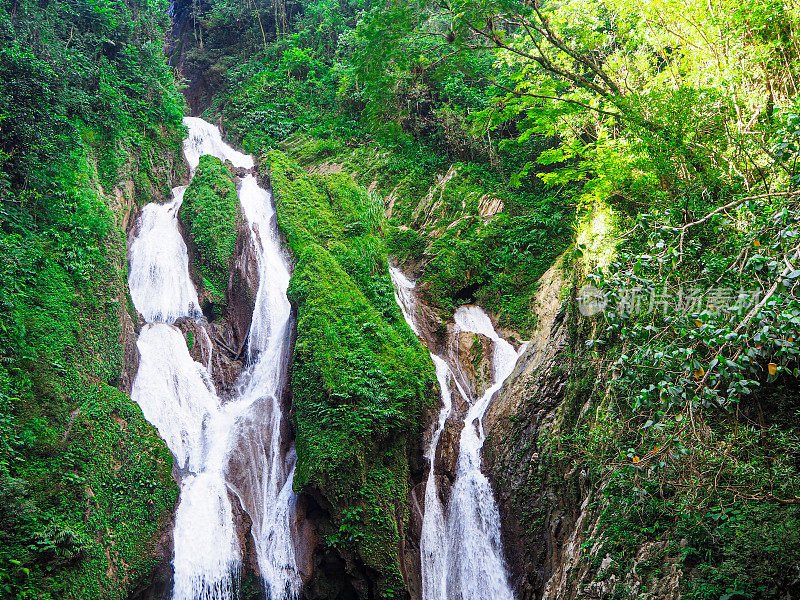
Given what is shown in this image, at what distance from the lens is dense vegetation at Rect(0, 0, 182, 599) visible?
8.92 m

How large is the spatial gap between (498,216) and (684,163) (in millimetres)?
11386

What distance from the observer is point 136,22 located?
22953 millimetres

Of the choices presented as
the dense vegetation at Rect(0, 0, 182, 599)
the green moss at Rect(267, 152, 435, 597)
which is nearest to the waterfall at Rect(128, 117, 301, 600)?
the dense vegetation at Rect(0, 0, 182, 599)

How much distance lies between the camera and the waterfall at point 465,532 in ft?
34.5

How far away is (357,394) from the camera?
1179 centimetres

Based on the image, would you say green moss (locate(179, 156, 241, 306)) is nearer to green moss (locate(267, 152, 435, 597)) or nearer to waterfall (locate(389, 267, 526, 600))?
green moss (locate(267, 152, 435, 597))

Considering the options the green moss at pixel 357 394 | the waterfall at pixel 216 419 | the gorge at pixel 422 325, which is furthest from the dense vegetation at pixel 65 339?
the green moss at pixel 357 394

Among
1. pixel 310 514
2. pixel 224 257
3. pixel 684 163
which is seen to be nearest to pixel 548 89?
pixel 684 163

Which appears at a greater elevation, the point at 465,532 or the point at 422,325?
the point at 422,325

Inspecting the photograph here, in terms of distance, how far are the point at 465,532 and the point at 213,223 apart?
13.6m

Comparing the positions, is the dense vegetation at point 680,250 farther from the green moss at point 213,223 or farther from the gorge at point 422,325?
the green moss at point 213,223

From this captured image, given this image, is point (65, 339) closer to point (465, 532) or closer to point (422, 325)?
point (422, 325)

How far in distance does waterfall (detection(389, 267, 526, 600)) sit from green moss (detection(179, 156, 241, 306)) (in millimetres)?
9225

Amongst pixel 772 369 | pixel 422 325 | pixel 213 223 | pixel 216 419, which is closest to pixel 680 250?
pixel 772 369
